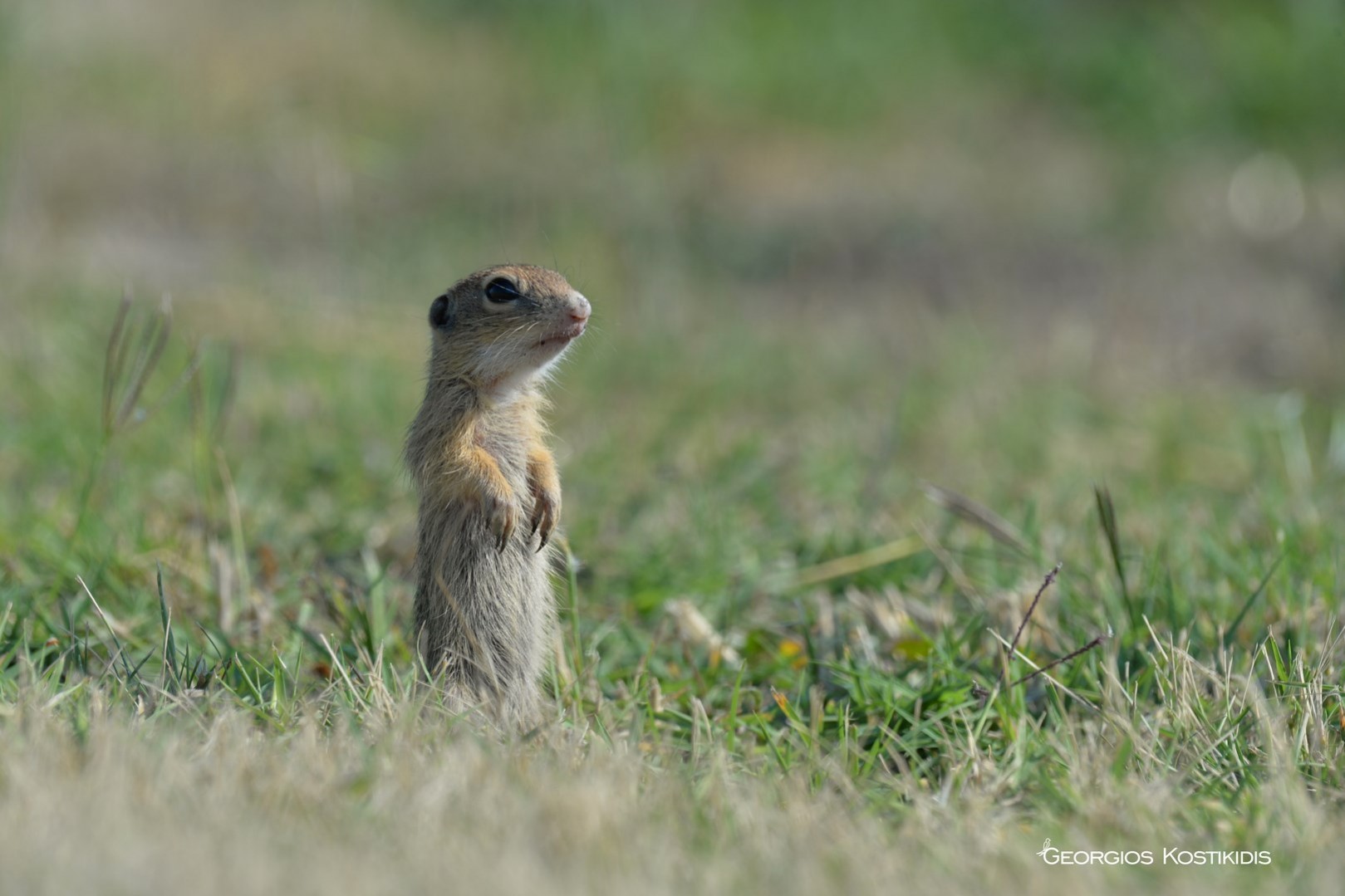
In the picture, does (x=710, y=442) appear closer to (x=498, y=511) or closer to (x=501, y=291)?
(x=501, y=291)

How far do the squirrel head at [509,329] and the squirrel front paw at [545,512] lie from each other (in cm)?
27

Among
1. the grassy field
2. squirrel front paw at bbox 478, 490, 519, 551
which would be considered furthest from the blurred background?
squirrel front paw at bbox 478, 490, 519, 551

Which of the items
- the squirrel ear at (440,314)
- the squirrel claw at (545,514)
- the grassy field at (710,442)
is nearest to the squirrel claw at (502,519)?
the squirrel claw at (545,514)

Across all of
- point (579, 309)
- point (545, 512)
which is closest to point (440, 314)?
point (579, 309)

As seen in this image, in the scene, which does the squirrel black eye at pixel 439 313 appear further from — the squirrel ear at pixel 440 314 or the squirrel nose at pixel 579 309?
the squirrel nose at pixel 579 309

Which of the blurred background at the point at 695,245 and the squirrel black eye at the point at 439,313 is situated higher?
the squirrel black eye at the point at 439,313

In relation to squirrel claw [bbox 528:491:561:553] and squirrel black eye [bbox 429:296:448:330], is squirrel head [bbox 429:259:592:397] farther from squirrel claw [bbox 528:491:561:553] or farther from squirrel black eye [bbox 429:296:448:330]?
squirrel claw [bbox 528:491:561:553]

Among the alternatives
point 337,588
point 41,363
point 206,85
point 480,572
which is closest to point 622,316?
point 41,363

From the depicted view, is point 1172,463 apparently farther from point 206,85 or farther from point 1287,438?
point 206,85

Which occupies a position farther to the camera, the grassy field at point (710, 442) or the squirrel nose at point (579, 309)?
the squirrel nose at point (579, 309)

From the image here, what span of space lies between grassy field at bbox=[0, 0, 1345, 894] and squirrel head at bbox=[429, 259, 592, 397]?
1.77ft

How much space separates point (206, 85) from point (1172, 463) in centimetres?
805

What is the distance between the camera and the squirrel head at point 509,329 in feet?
9.58

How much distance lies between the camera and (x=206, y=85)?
10508mm
